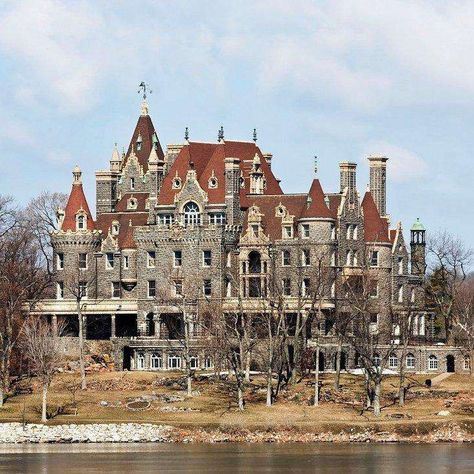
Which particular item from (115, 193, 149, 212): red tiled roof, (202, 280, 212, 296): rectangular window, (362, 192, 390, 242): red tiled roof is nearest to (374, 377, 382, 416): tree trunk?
(202, 280, 212, 296): rectangular window

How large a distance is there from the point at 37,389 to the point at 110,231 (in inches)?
1135

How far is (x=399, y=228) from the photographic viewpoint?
179625mm

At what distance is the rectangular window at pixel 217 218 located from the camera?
6880 inches

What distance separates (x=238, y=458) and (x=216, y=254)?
4691 cm

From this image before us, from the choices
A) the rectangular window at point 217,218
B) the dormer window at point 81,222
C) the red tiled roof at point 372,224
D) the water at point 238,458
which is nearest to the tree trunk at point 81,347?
the dormer window at point 81,222

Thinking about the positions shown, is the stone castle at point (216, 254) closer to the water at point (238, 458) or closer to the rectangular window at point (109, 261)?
the rectangular window at point (109, 261)

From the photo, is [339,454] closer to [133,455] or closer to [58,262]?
[133,455]

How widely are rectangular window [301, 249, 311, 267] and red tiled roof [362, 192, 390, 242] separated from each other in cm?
608

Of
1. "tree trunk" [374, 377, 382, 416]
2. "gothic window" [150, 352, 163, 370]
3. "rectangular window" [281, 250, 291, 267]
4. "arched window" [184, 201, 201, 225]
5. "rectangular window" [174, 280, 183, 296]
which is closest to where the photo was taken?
"tree trunk" [374, 377, 382, 416]

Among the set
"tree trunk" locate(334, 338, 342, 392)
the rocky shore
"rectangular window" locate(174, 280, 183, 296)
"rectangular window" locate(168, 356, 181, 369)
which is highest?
"rectangular window" locate(174, 280, 183, 296)

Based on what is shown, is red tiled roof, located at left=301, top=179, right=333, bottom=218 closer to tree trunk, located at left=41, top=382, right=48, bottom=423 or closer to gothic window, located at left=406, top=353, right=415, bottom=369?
gothic window, located at left=406, top=353, right=415, bottom=369

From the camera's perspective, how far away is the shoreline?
5453 inches

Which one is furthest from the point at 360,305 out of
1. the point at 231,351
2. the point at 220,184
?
the point at 220,184

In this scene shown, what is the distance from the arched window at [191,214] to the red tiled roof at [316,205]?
8331 millimetres
